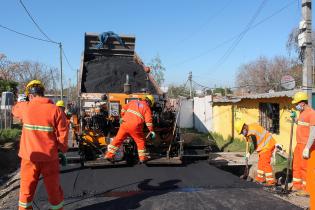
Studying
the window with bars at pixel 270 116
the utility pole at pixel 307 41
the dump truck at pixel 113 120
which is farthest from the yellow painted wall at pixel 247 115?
the dump truck at pixel 113 120

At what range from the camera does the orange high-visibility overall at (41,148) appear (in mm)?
4180

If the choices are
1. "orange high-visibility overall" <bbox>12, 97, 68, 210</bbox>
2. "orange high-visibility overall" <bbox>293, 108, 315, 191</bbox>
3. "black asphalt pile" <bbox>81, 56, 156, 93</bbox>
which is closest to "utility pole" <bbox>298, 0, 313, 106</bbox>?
"orange high-visibility overall" <bbox>293, 108, 315, 191</bbox>

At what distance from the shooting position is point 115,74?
915 cm

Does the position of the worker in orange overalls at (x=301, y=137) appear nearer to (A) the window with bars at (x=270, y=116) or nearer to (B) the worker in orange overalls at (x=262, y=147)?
(B) the worker in orange overalls at (x=262, y=147)

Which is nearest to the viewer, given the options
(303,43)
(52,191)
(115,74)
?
(52,191)

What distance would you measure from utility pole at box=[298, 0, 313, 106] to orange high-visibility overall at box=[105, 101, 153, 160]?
12.0 ft

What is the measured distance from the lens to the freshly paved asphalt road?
4906 millimetres

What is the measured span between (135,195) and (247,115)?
984cm

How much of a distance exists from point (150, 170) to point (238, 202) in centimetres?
219

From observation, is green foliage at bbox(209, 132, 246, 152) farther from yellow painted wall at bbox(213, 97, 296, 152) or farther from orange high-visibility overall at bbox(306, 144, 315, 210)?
orange high-visibility overall at bbox(306, 144, 315, 210)

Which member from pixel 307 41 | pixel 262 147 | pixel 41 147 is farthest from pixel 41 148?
pixel 307 41

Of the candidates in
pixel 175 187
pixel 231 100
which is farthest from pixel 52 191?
pixel 231 100

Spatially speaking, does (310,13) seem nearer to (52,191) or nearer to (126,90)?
(126,90)

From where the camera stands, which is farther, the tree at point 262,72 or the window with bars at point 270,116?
the tree at point 262,72
